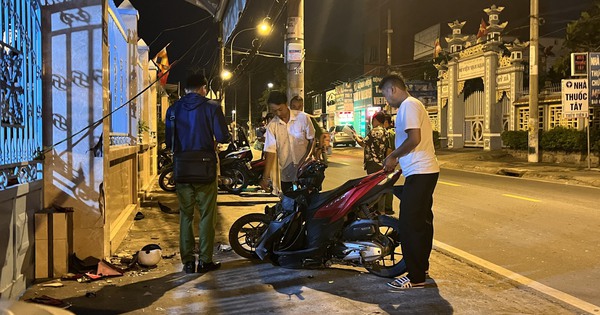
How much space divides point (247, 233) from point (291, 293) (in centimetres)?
143

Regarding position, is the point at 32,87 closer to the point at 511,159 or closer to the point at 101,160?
the point at 101,160

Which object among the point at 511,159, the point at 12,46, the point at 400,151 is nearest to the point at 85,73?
the point at 12,46

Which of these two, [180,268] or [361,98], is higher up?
[361,98]

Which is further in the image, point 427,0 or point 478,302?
point 427,0

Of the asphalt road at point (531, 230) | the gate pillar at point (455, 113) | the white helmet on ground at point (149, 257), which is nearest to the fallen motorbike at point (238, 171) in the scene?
the asphalt road at point (531, 230)

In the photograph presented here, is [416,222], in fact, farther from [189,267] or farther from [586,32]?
[586,32]

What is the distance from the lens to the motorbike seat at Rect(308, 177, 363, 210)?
5.27 metres

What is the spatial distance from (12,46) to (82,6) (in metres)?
1.19

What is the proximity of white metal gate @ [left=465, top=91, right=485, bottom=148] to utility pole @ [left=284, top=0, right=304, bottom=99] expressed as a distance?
67.7 ft

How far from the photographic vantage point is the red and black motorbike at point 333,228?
5121 millimetres

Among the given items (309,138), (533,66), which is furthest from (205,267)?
(533,66)

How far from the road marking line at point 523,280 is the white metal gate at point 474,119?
82.7ft

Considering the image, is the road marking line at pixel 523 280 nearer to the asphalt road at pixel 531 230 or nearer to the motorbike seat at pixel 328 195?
the asphalt road at pixel 531 230

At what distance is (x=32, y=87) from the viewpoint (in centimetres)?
498
